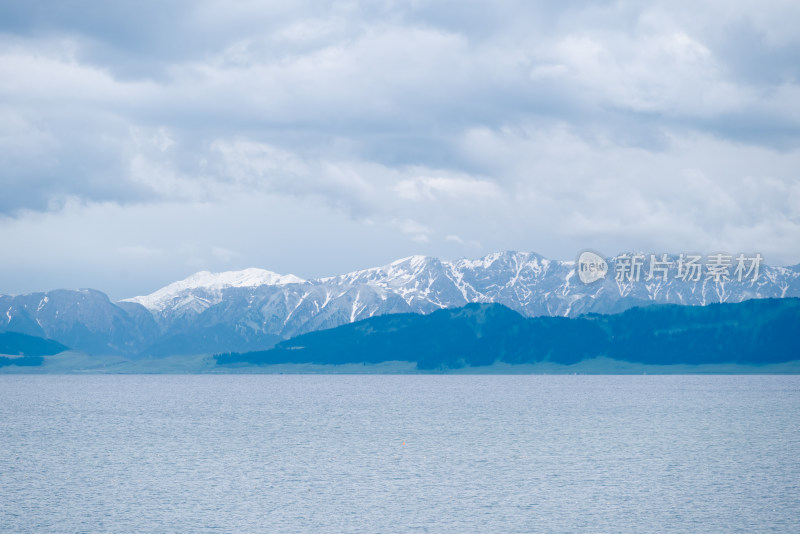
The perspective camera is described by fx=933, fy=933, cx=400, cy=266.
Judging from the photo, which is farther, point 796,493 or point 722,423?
point 722,423

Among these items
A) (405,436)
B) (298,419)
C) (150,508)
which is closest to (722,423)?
(405,436)

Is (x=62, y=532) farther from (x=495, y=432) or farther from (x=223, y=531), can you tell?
(x=495, y=432)

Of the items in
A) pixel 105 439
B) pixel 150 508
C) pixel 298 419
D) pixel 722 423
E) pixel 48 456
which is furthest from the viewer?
pixel 298 419

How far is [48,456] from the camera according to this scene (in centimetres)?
11819

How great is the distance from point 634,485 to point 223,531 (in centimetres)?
4249

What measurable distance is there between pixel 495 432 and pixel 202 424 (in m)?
57.9

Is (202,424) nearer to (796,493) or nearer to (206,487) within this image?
(206,487)

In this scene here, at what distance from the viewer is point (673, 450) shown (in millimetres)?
124188

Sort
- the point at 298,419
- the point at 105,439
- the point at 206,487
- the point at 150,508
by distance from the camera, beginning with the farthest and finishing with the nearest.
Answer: the point at 298,419 < the point at 105,439 < the point at 206,487 < the point at 150,508

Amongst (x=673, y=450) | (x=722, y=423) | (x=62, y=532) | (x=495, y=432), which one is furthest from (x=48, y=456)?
(x=722, y=423)

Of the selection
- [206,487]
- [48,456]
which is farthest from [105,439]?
[206,487]

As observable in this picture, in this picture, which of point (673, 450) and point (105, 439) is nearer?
point (673, 450)

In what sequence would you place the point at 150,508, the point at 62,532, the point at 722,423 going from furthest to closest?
1. the point at 722,423
2. the point at 150,508
3. the point at 62,532

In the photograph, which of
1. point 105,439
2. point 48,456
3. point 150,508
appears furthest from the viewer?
point 105,439
